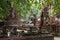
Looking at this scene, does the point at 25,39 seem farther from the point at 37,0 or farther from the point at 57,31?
the point at 57,31

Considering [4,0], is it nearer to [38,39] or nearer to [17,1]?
[17,1]

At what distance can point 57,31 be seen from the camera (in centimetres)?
1400

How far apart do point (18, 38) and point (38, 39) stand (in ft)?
3.75

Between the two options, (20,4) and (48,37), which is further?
(48,37)

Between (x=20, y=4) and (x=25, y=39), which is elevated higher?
(x=20, y=4)

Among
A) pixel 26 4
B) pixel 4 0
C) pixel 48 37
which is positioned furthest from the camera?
pixel 48 37

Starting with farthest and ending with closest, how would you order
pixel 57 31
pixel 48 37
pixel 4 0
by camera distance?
1. pixel 57 31
2. pixel 48 37
3. pixel 4 0

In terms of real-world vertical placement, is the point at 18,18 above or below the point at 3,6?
below

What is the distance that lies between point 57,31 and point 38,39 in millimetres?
5078

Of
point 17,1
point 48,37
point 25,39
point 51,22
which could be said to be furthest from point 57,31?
point 17,1

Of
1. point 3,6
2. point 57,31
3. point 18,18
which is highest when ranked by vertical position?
point 3,6

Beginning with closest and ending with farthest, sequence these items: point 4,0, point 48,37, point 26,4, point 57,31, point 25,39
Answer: point 4,0 → point 26,4 → point 25,39 → point 48,37 → point 57,31

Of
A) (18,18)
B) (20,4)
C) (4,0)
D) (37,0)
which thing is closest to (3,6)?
(4,0)

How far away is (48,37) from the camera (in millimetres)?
9523
